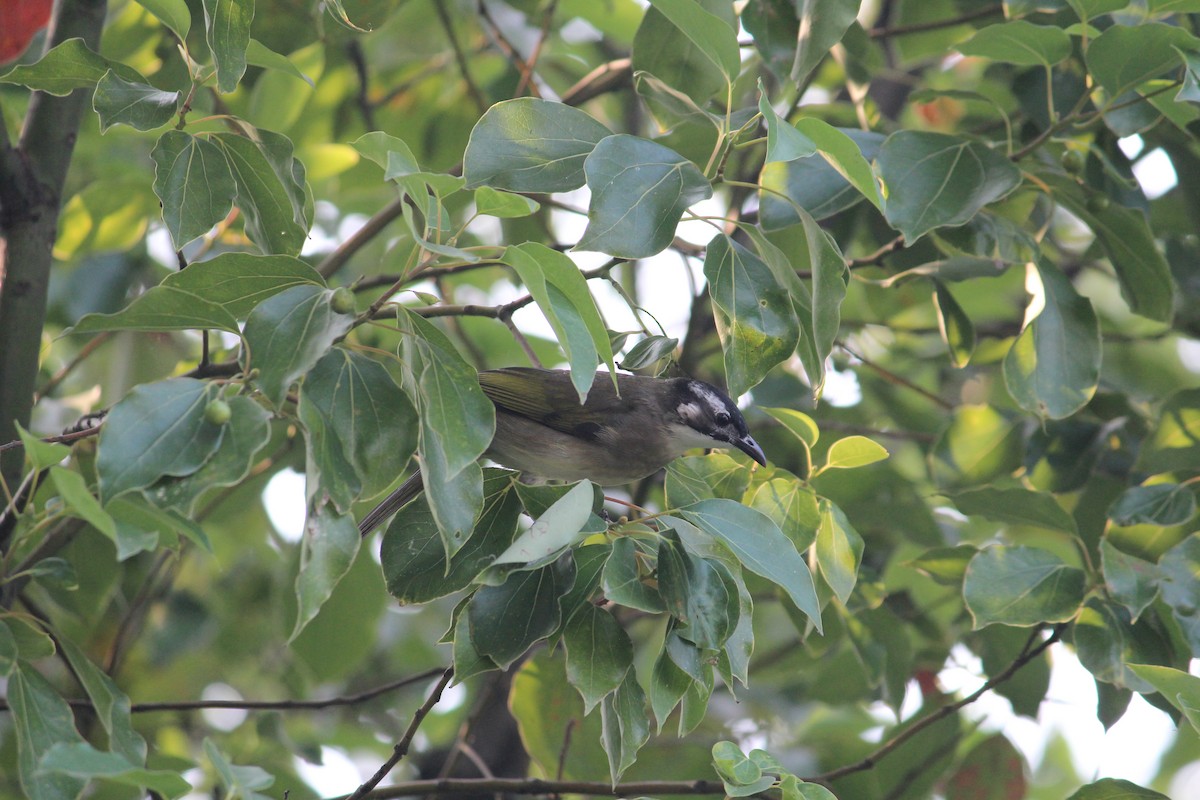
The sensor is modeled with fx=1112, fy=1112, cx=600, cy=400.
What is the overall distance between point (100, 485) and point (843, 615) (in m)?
2.67

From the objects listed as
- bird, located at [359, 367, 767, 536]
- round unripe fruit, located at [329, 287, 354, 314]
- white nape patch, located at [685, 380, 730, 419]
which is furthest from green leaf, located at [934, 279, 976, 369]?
round unripe fruit, located at [329, 287, 354, 314]

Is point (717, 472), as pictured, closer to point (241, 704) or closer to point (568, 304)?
point (568, 304)

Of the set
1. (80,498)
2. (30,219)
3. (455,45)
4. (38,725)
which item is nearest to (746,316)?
(80,498)

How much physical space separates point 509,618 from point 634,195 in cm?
100

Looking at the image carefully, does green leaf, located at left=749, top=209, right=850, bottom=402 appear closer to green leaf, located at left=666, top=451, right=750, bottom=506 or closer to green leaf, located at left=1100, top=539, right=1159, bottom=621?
green leaf, located at left=666, top=451, right=750, bottom=506

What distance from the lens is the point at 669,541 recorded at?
2.40m

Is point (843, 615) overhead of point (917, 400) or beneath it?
overhead

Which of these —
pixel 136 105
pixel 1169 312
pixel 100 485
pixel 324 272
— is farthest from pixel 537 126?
pixel 1169 312

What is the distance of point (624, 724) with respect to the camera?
260cm

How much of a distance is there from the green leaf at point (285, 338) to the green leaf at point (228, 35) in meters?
0.67

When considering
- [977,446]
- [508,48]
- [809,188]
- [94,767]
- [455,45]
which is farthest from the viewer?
[508,48]

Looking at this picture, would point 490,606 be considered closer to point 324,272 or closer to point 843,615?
point 843,615

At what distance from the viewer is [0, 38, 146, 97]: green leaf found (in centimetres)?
272

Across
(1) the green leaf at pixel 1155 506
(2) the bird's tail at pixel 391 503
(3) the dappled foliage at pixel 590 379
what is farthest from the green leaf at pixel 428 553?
(1) the green leaf at pixel 1155 506
